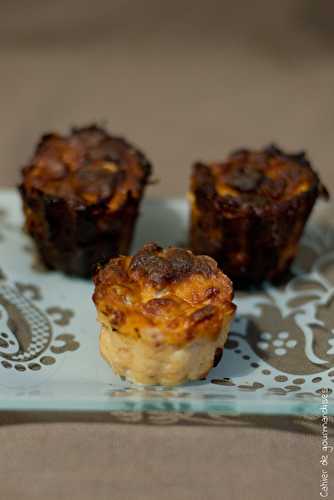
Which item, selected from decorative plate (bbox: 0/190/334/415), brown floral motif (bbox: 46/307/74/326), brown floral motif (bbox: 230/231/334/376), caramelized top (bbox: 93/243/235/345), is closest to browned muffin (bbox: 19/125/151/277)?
decorative plate (bbox: 0/190/334/415)

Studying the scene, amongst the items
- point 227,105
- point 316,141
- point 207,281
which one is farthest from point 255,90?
point 207,281

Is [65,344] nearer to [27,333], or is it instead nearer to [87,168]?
[27,333]

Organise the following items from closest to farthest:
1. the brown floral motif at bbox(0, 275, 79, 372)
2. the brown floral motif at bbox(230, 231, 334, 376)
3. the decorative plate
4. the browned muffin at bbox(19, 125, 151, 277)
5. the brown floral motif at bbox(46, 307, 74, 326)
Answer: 1. the decorative plate
2. the brown floral motif at bbox(0, 275, 79, 372)
3. the brown floral motif at bbox(230, 231, 334, 376)
4. the brown floral motif at bbox(46, 307, 74, 326)
5. the browned muffin at bbox(19, 125, 151, 277)

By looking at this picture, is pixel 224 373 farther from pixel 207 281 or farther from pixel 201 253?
pixel 201 253

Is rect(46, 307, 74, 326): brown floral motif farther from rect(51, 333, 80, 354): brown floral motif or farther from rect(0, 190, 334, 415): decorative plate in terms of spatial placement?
rect(51, 333, 80, 354): brown floral motif

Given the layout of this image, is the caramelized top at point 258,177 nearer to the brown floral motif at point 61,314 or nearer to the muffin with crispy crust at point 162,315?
the muffin with crispy crust at point 162,315

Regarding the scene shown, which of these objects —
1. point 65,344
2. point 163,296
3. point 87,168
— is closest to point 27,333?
point 65,344
